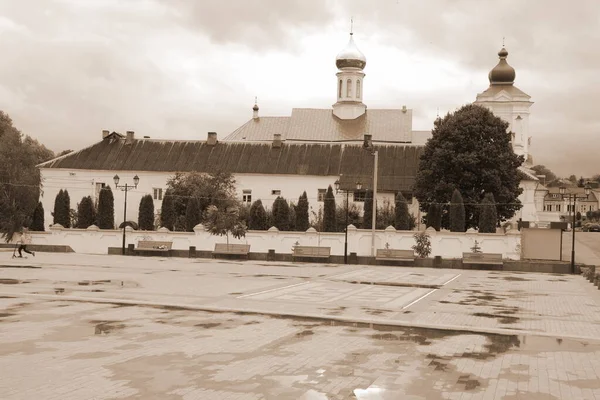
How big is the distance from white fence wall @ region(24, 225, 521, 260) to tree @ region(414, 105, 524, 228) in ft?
28.2

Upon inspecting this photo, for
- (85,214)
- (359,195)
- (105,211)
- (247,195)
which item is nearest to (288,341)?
(105,211)

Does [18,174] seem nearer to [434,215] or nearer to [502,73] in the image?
[434,215]

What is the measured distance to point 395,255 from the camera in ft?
118

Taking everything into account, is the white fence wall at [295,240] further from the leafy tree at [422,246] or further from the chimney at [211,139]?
the chimney at [211,139]

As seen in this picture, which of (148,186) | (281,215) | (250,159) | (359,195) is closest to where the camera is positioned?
(281,215)

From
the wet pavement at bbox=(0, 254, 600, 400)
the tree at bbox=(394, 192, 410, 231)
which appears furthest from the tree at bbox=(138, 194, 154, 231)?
the wet pavement at bbox=(0, 254, 600, 400)

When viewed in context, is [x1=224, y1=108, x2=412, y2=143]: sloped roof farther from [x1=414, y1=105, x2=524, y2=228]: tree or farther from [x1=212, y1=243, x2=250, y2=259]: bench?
[x1=212, y1=243, x2=250, y2=259]: bench

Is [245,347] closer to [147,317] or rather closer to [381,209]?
[147,317]

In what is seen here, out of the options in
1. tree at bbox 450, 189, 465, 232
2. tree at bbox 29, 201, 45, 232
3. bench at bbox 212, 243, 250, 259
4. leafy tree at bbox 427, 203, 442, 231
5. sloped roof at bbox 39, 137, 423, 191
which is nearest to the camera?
bench at bbox 212, 243, 250, 259

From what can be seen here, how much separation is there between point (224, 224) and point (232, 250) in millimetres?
3049

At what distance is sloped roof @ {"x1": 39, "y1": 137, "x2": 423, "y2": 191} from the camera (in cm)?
5986

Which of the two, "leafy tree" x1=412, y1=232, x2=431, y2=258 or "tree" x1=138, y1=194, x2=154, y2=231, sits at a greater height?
"tree" x1=138, y1=194, x2=154, y2=231

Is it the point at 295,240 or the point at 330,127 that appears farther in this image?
the point at 330,127

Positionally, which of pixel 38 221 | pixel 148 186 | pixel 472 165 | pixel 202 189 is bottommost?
pixel 38 221
